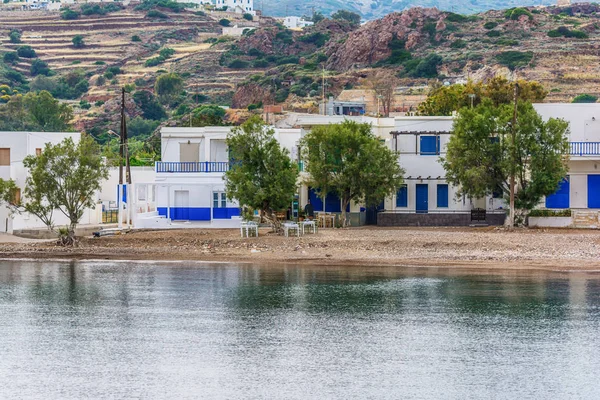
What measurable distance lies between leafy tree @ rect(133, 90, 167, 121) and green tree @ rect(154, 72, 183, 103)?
4.06 meters

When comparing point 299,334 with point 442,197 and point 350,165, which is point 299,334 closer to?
point 350,165

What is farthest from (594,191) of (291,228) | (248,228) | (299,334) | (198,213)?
(299,334)

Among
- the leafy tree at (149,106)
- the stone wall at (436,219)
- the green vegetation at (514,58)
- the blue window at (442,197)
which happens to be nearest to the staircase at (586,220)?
the stone wall at (436,219)

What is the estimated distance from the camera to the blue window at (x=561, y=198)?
55.6 m

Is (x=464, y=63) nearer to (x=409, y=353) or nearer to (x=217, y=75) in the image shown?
(x=217, y=75)

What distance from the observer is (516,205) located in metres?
53.2

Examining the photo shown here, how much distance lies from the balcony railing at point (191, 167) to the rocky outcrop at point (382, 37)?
93317 mm

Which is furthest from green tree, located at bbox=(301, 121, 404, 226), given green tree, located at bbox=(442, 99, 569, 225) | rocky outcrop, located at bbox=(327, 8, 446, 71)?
rocky outcrop, located at bbox=(327, 8, 446, 71)

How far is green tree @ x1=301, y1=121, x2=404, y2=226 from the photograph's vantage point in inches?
2117

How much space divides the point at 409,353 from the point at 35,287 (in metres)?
16.6

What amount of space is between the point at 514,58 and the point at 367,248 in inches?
3761

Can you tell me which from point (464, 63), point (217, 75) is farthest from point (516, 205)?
point (217, 75)

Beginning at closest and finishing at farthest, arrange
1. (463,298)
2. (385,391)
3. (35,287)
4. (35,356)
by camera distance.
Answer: (385,391) → (35,356) → (463,298) → (35,287)

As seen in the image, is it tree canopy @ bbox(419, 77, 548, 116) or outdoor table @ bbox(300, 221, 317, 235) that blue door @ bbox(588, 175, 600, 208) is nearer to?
outdoor table @ bbox(300, 221, 317, 235)
